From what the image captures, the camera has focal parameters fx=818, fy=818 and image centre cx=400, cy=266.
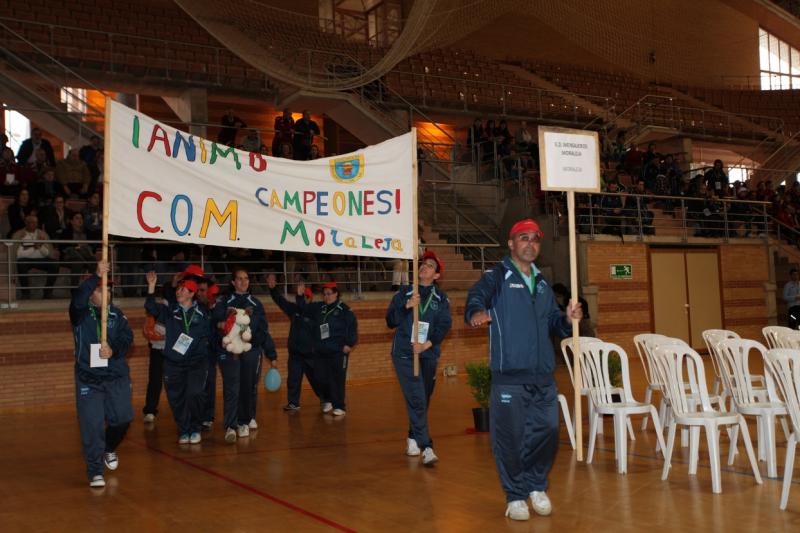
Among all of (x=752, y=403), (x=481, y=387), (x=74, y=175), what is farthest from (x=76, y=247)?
(x=752, y=403)

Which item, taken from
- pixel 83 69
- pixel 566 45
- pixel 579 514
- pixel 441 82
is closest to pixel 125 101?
pixel 83 69

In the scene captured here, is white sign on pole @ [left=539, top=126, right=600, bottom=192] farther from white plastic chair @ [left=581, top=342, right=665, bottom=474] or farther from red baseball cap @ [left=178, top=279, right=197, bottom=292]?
red baseball cap @ [left=178, top=279, right=197, bottom=292]

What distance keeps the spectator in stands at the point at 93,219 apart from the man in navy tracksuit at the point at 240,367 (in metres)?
4.94

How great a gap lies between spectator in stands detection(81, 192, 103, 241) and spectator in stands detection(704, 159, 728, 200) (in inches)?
627

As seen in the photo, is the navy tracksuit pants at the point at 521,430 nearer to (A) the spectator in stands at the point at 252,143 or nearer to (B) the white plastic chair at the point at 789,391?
(B) the white plastic chair at the point at 789,391

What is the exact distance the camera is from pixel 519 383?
5.57 meters

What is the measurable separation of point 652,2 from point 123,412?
1434cm

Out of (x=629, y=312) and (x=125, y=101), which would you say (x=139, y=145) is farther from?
(x=125, y=101)

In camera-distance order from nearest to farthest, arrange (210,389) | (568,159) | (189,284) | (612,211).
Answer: (568,159) → (189,284) → (210,389) → (612,211)

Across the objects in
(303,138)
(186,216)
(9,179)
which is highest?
(303,138)

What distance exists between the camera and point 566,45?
A: 28.8 m

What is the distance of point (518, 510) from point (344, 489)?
1725 mm

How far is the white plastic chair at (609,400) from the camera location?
281 inches

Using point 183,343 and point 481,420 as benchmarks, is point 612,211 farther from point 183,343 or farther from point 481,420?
point 183,343
